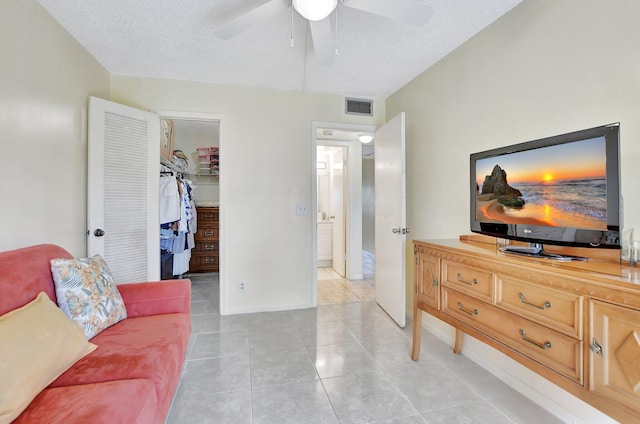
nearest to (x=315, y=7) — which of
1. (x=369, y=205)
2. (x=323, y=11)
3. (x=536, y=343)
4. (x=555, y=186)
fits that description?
(x=323, y=11)

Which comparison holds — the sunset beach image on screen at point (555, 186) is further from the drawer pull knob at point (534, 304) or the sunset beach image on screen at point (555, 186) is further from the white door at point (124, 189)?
the white door at point (124, 189)

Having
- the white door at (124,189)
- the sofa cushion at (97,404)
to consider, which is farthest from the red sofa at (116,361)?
the white door at (124,189)

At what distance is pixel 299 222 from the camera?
3225 mm

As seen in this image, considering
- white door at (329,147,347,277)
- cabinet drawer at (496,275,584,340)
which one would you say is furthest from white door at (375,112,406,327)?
white door at (329,147,347,277)

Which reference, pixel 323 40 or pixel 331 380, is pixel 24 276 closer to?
pixel 331 380

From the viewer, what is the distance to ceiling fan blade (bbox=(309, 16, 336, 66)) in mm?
1652

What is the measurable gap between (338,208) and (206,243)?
223 centimetres

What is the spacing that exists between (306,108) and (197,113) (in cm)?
114

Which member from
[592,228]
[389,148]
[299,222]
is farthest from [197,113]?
[592,228]

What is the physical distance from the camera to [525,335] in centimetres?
130

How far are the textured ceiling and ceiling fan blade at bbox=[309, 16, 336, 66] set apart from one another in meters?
0.27

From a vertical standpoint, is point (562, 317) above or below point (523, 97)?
below

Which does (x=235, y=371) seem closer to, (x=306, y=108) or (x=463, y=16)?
(x=306, y=108)

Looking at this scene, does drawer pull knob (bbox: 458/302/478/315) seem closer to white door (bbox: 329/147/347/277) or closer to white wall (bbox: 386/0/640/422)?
white wall (bbox: 386/0/640/422)
